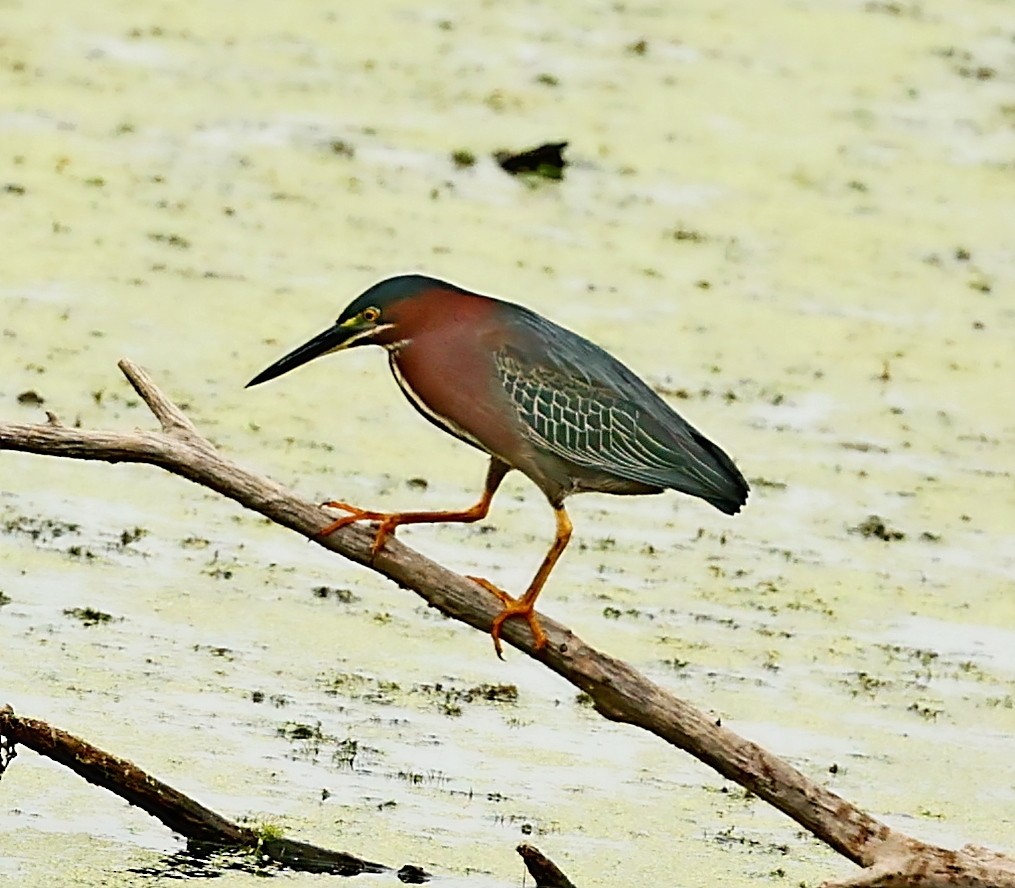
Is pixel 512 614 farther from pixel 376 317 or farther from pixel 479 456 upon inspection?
pixel 479 456

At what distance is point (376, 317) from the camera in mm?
3424

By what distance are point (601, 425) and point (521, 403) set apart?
0.42 feet

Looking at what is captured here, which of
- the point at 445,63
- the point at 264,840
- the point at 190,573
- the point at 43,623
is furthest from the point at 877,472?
the point at 445,63

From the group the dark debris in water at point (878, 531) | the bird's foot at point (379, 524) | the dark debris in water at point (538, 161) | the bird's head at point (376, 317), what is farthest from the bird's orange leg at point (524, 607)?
the dark debris in water at point (538, 161)

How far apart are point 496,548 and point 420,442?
2.27 ft

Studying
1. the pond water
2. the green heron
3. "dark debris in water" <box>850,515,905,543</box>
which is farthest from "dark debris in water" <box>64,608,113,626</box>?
"dark debris in water" <box>850,515,905,543</box>

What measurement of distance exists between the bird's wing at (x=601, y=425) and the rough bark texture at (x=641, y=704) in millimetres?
262

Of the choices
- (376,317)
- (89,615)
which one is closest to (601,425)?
(376,317)

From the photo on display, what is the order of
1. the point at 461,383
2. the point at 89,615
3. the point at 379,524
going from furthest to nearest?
the point at 89,615
the point at 461,383
the point at 379,524

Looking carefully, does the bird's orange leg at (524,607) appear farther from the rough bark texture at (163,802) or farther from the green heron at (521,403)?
the rough bark texture at (163,802)

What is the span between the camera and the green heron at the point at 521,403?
3.42m

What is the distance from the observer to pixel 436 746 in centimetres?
440

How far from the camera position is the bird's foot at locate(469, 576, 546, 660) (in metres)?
3.38

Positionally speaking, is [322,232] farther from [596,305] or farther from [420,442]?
[420,442]
